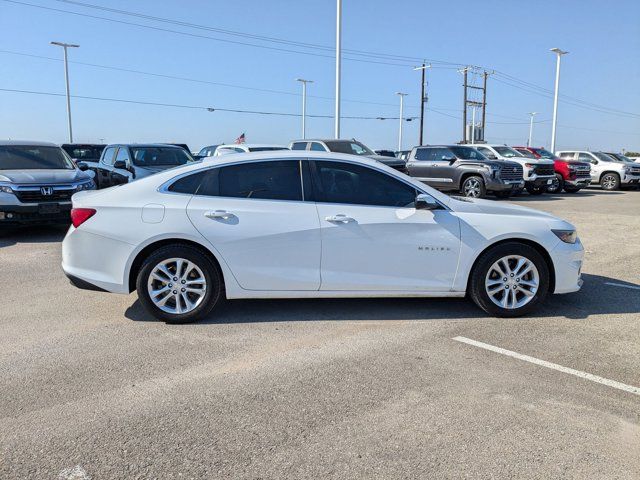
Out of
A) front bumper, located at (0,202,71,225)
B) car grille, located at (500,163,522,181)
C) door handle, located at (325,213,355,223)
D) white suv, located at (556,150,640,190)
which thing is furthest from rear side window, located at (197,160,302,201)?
white suv, located at (556,150,640,190)

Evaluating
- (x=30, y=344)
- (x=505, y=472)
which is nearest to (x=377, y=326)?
(x=505, y=472)

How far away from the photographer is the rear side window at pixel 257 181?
5113 mm

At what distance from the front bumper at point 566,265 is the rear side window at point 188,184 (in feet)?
11.2

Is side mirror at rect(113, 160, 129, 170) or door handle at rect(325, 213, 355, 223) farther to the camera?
side mirror at rect(113, 160, 129, 170)

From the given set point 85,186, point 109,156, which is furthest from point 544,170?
point 85,186

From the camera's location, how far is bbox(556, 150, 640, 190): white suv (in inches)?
993

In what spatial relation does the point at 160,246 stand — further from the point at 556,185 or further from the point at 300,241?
the point at 556,185

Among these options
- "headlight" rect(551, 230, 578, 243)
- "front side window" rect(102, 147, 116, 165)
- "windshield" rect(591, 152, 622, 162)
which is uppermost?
"windshield" rect(591, 152, 622, 162)

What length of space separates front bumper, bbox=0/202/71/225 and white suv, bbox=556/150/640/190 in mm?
23169

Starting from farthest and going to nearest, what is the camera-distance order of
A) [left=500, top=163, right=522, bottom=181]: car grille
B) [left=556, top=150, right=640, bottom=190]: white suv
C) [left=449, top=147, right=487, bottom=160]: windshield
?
[left=556, top=150, right=640, bottom=190]: white suv < [left=449, top=147, right=487, bottom=160]: windshield < [left=500, top=163, right=522, bottom=181]: car grille

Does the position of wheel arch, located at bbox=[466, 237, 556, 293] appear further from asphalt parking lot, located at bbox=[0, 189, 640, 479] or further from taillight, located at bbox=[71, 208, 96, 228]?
taillight, located at bbox=[71, 208, 96, 228]

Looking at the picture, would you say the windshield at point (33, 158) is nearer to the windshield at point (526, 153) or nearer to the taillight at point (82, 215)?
the taillight at point (82, 215)

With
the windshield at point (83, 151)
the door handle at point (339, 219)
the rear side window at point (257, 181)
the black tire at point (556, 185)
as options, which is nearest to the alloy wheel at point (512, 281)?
the door handle at point (339, 219)

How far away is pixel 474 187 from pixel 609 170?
36.4 ft
